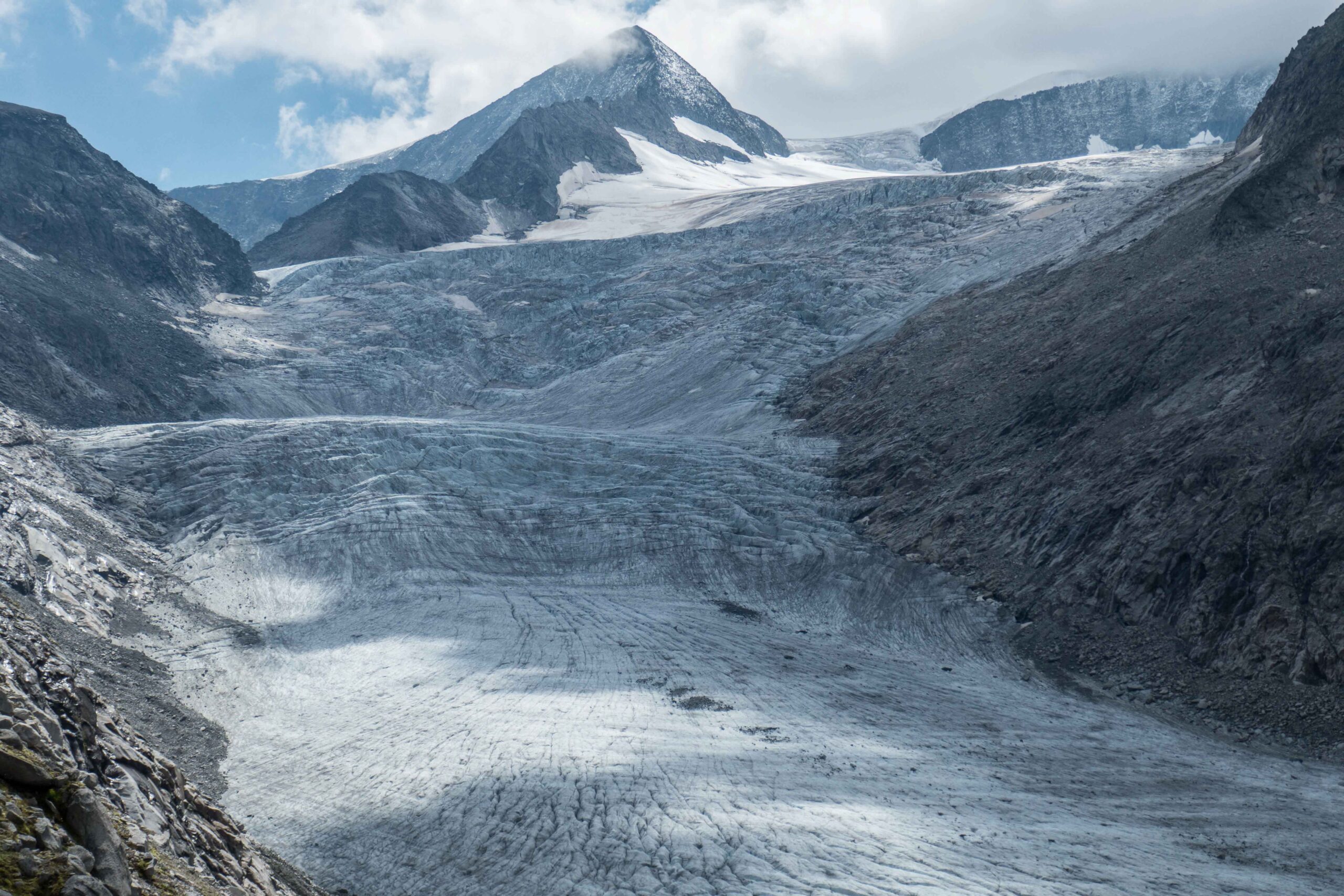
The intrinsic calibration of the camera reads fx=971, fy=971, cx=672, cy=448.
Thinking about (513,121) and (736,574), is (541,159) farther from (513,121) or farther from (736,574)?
(736,574)

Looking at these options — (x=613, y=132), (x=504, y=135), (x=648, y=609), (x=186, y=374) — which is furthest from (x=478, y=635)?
(x=613, y=132)

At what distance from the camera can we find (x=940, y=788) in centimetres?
1219

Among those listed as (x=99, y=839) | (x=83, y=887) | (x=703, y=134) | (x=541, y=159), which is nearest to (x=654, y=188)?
(x=541, y=159)

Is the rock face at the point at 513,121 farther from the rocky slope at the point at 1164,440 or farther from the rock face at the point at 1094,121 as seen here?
the rocky slope at the point at 1164,440

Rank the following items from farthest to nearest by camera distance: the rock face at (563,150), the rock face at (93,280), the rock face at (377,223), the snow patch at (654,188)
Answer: the rock face at (563,150)
the snow patch at (654,188)
the rock face at (377,223)
the rock face at (93,280)

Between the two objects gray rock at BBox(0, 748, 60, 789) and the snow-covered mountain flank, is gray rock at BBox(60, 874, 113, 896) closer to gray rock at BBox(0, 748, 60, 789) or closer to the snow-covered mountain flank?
the snow-covered mountain flank

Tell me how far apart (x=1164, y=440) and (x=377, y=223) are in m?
63.8

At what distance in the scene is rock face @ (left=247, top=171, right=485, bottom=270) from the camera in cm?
7175

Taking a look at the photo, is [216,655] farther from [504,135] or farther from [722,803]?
[504,135]

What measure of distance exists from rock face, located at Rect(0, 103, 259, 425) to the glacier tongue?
4.13 metres

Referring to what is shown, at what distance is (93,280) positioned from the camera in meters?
50.3

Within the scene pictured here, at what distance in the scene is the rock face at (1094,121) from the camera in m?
126

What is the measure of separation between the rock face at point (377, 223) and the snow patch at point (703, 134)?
44.0 metres

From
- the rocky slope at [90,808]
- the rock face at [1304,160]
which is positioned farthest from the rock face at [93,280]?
the rock face at [1304,160]
